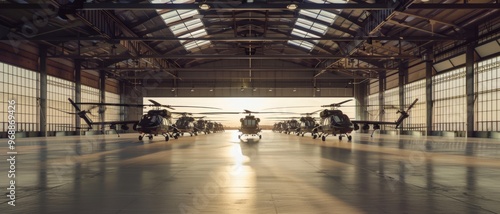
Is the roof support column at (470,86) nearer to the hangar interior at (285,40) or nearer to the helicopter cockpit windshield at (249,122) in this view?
the hangar interior at (285,40)

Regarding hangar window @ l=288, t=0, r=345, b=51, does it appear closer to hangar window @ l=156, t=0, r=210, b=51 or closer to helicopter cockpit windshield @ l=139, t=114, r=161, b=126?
hangar window @ l=156, t=0, r=210, b=51

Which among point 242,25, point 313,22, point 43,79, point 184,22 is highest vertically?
point 242,25

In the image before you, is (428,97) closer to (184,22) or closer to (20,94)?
(184,22)

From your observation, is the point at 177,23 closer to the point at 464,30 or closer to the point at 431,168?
the point at 464,30

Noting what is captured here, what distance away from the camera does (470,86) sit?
4138 cm

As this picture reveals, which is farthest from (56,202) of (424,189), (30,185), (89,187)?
(424,189)

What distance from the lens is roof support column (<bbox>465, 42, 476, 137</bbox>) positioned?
40.9m

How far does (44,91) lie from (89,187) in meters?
42.3

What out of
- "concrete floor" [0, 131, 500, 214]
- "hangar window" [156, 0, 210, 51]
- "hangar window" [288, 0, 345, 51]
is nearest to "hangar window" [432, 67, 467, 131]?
"hangar window" [288, 0, 345, 51]

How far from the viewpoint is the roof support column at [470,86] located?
4088 cm

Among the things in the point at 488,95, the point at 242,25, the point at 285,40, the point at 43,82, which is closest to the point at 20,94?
the point at 43,82

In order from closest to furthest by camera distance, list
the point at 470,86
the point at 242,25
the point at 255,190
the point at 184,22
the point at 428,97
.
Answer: the point at 255,190 < the point at 184,22 < the point at 470,86 < the point at 242,25 < the point at 428,97

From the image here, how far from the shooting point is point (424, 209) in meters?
5.88

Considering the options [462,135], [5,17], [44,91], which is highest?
[5,17]
